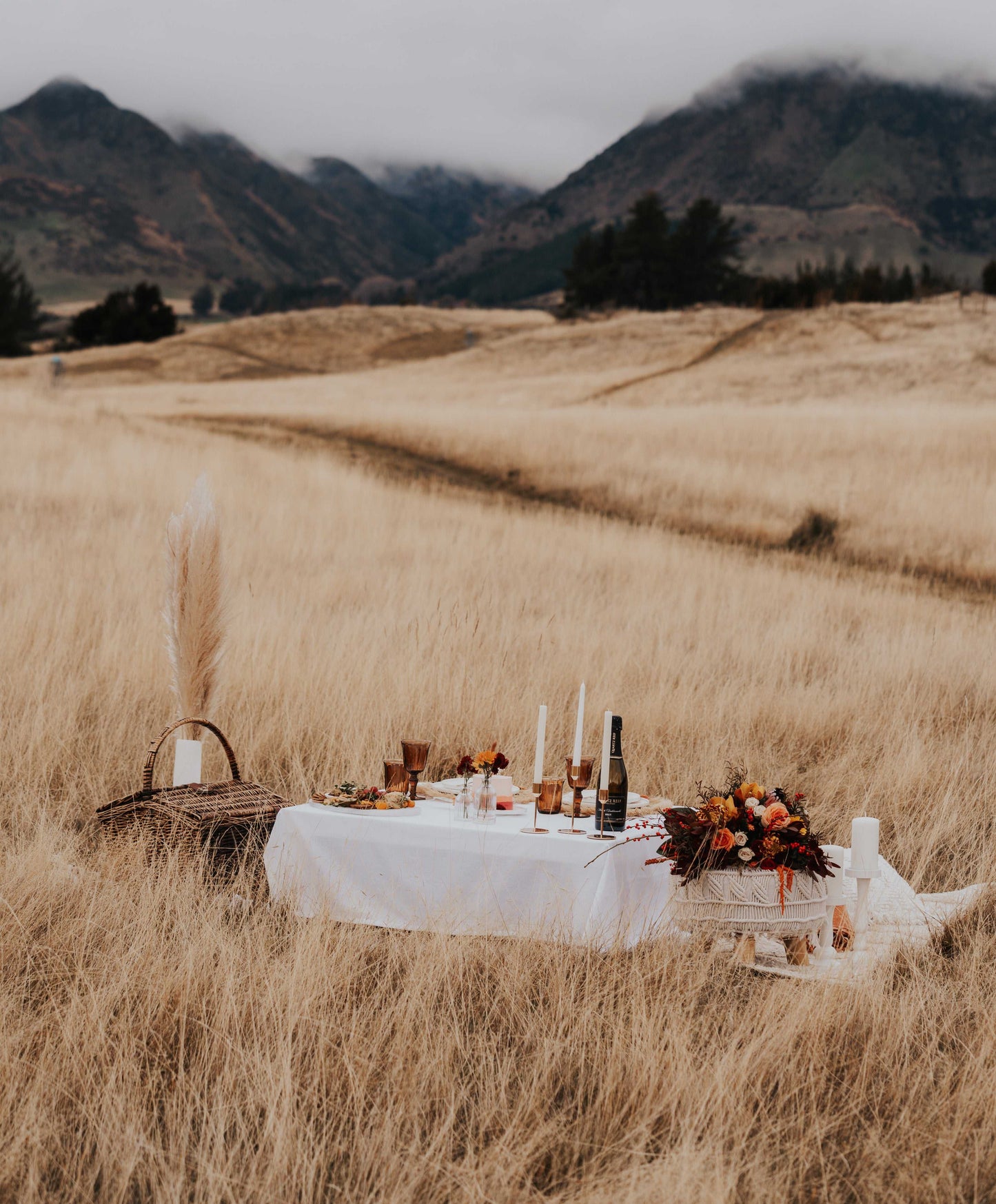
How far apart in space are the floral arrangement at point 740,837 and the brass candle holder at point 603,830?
0.55ft

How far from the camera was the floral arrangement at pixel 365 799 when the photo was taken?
4.33m

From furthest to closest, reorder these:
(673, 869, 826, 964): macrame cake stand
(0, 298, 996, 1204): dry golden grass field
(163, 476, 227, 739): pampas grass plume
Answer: (163, 476, 227, 739): pampas grass plume → (673, 869, 826, 964): macrame cake stand → (0, 298, 996, 1204): dry golden grass field

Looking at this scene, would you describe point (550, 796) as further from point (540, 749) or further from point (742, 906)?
point (742, 906)

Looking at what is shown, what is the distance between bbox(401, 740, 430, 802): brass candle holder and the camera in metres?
4.57

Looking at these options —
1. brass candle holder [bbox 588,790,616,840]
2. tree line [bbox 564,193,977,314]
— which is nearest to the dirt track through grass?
brass candle holder [bbox 588,790,616,840]

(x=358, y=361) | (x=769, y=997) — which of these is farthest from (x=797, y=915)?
(x=358, y=361)

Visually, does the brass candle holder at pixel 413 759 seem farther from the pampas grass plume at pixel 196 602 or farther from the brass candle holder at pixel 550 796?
the pampas grass plume at pixel 196 602

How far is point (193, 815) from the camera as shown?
4.45 m

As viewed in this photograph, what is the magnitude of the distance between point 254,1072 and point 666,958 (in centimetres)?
129

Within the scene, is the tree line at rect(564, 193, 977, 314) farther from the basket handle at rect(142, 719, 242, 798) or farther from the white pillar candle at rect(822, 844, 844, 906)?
the white pillar candle at rect(822, 844, 844, 906)

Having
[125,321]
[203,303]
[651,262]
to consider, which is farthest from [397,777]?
[203,303]

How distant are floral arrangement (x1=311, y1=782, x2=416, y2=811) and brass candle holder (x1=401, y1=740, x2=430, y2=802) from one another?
4.0 inches

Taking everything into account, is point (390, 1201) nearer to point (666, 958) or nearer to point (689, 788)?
point (666, 958)

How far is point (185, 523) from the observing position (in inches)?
196
